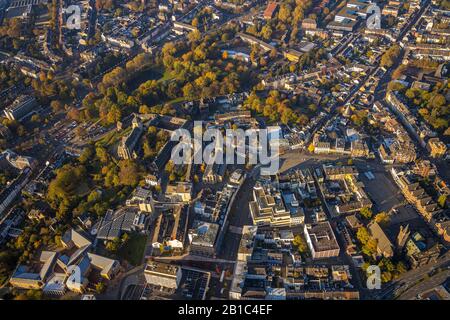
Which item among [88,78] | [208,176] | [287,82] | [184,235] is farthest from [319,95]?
[88,78]

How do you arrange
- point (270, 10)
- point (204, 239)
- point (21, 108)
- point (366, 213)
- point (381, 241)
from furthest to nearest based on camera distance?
1. point (270, 10)
2. point (21, 108)
3. point (366, 213)
4. point (204, 239)
5. point (381, 241)

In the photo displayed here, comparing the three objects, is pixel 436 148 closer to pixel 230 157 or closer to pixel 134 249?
pixel 230 157

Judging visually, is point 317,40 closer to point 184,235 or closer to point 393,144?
point 393,144


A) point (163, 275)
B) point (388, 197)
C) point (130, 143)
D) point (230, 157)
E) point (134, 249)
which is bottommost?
point (134, 249)

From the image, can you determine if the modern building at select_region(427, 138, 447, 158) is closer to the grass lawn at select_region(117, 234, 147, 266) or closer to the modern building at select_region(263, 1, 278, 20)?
the grass lawn at select_region(117, 234, 147, 266)

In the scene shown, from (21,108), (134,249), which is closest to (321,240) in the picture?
(134,249)

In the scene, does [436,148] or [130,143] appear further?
[130,143]

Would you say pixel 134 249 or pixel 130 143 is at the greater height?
pixel 130 143
